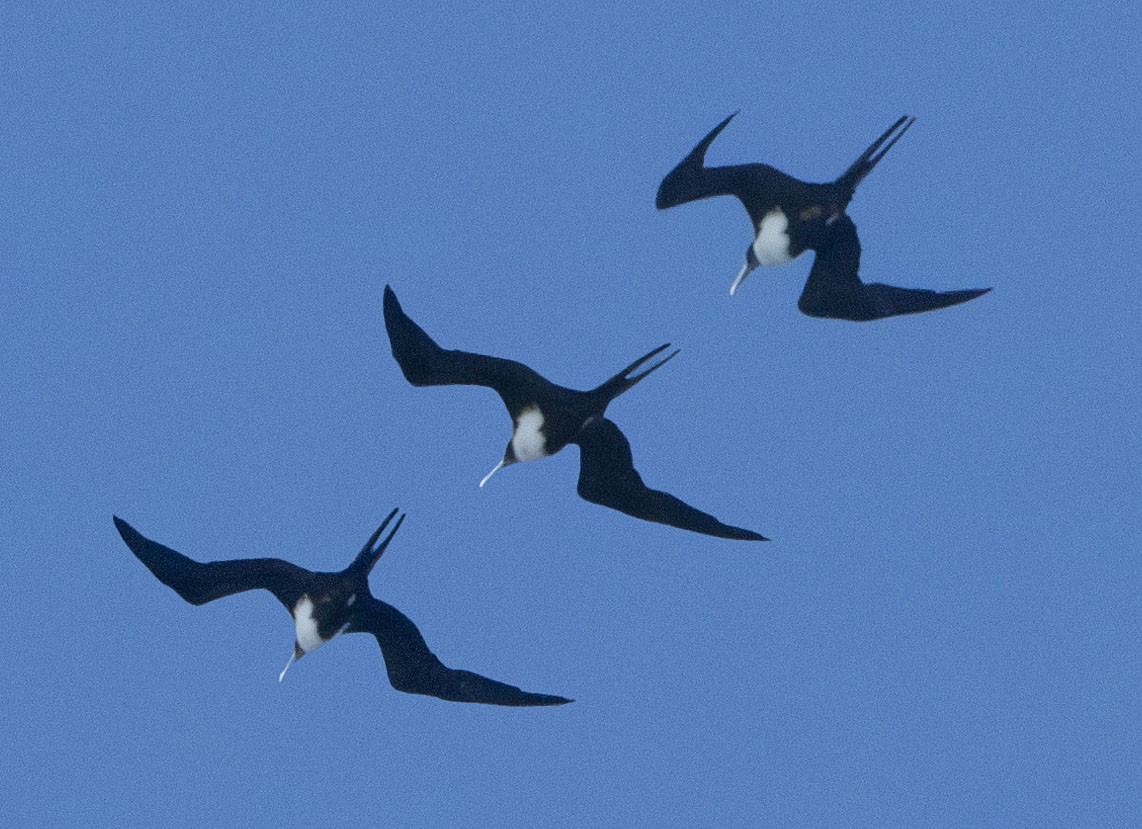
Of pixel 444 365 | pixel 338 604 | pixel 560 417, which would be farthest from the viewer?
pixel 338 604

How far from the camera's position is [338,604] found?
1443 cm

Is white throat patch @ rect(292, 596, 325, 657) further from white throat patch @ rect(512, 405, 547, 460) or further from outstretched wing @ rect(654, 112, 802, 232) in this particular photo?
outstretched wing @ rect(654, 112, 802, 232)

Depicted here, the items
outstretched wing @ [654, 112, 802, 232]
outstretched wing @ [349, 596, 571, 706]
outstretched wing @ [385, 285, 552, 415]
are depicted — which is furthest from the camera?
outstretched wing @ [349, 596, 571, 706]

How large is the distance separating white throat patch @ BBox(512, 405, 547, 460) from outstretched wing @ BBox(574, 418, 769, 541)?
387mm

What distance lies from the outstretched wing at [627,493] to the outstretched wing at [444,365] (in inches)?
32.0

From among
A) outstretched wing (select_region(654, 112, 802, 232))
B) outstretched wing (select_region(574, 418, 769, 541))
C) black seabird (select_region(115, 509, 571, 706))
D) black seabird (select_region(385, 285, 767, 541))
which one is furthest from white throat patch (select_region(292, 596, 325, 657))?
outstretched wing (select_region(654, 112, 802, 232))

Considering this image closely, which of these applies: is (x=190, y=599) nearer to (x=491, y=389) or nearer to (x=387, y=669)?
(x=387, y=669)

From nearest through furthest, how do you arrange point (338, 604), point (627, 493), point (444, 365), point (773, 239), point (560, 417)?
1. point (444, 365)
2. point (560, 417)
3. point (338, 604)
4. point (773, 239)
5. point (627, 493)

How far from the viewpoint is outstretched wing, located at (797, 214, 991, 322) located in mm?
14562

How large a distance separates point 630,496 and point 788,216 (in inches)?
94.4

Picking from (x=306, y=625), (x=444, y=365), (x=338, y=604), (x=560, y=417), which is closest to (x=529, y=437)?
(x=560, y=417)

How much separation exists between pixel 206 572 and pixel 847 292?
5.16 m

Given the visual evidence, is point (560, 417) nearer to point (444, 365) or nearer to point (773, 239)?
point (444, 365)

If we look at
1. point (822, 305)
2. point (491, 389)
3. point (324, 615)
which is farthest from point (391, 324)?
point (822, 305)
